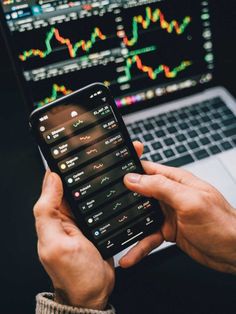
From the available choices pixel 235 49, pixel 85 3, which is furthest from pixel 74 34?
pixel 235 49

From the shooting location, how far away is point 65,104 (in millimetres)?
659

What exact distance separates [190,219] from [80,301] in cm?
21

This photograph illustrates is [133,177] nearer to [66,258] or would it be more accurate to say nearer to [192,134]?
[66,258]

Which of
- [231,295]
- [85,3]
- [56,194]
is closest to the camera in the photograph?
A: [56,194]

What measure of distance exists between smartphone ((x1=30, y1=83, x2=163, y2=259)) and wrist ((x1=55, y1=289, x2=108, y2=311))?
3.3 inches

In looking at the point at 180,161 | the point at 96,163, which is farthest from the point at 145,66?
the point at 96,163

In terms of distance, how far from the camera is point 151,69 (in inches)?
36.7

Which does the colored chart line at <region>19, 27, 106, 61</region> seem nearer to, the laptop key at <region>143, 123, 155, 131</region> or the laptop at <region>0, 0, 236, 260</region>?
the laptop at <region>0, 0, 236, 260</region>

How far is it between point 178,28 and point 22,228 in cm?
56

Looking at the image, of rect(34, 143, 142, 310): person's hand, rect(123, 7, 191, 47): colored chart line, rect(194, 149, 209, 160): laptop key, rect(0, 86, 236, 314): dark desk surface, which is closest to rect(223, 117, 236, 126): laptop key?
rect(194, 149, 209, 160): laptop key

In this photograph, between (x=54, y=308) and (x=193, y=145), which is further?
(x=193, y=145)

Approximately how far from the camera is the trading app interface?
66 cm

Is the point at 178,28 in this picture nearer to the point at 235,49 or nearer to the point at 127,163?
the point at 235,49

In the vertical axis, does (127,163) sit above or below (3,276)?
above
